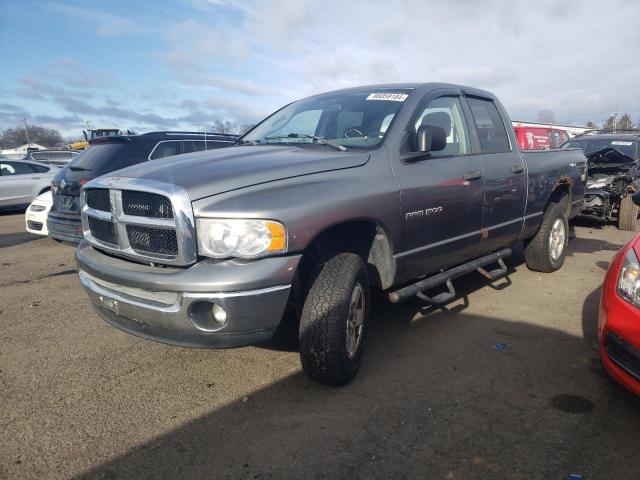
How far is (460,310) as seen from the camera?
13.5ft

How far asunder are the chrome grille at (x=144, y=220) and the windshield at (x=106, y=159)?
10.3 feet

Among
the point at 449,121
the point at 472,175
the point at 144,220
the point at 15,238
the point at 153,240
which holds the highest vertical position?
the point at 449,121

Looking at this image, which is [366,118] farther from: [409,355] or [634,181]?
[634,181]

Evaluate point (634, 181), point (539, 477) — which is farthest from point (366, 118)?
point (634, 181)

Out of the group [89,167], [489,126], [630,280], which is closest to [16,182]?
[89,167]

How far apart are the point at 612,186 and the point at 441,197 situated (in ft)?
22.1

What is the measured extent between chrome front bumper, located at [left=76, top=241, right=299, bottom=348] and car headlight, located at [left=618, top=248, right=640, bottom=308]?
72.8 inches

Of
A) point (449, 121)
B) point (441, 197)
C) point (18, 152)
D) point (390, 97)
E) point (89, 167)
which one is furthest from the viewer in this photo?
point (18, 152)

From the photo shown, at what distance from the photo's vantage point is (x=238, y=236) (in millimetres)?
2332

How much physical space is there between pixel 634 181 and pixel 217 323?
9.03 m

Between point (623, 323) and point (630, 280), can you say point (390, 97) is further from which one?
point (623, 323)

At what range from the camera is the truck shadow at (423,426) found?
2109mm

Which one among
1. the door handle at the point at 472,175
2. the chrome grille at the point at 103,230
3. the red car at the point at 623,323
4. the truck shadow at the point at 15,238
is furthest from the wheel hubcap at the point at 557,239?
the truck shadow at the point at 15,238

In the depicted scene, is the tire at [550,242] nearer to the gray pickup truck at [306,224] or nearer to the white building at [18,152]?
the gray pickup truck at [306,224]
